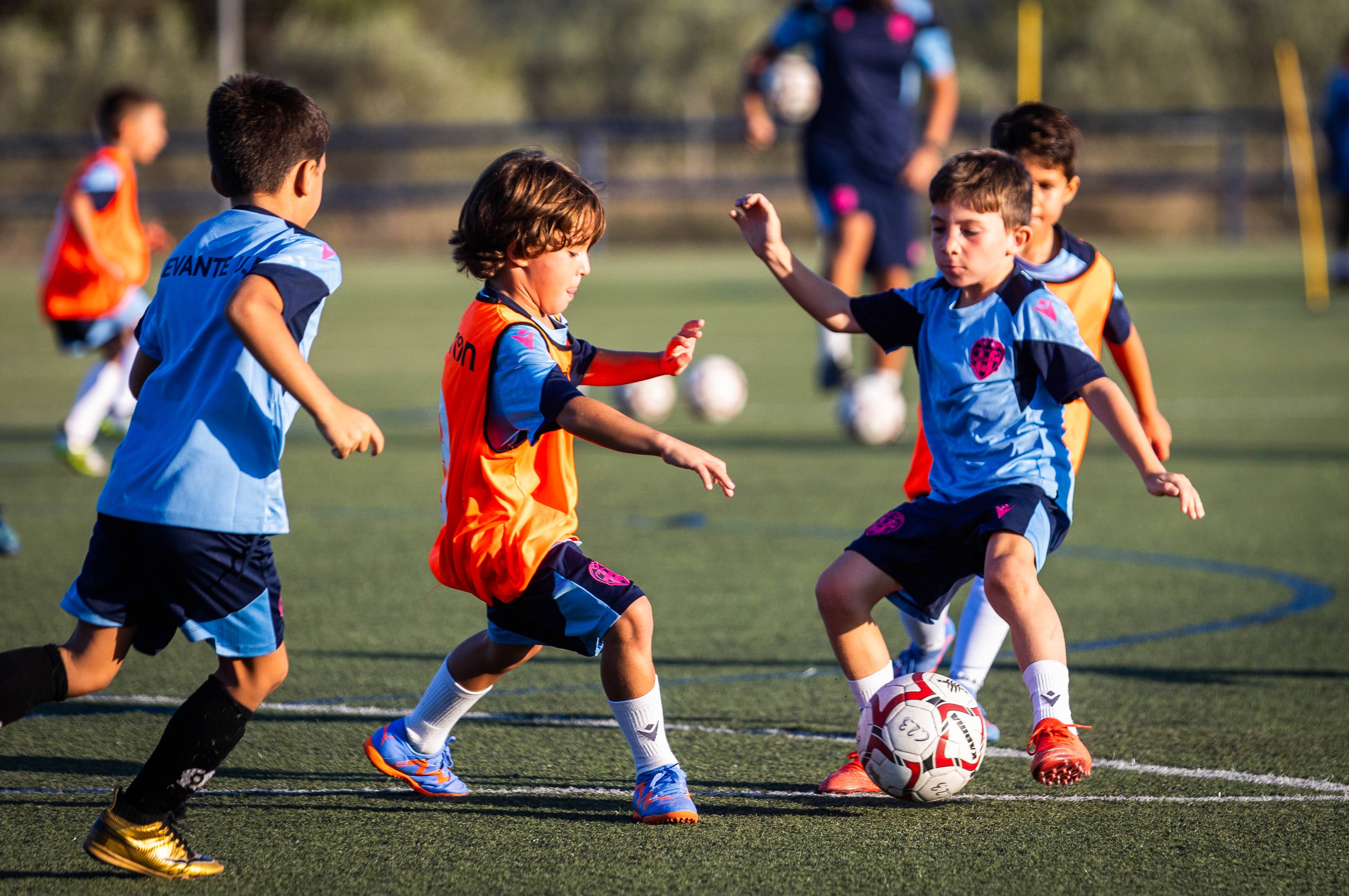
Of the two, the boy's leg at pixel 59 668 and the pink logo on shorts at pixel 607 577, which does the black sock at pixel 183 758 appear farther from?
the pink logo on shorts at pixel 607 577

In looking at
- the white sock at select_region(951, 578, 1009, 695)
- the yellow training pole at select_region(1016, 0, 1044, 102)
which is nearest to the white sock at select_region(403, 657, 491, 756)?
the white sock at select_region(951, 578, 1009, 695)

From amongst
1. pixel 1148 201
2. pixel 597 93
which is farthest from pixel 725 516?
pixel 597 93

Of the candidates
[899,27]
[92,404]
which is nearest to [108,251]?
[92,404]

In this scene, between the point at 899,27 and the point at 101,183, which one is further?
the point at 899,27

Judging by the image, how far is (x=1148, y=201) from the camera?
1284 inches

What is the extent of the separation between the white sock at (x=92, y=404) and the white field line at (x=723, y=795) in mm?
4832

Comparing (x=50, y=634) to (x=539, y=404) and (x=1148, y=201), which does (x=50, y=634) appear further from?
(x=1148, y=201)

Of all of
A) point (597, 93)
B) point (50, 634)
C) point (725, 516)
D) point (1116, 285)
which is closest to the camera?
point (1116, 285)

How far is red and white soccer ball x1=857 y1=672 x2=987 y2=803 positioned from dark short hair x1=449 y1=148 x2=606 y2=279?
1.16 m

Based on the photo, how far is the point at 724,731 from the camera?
3854 millimetres

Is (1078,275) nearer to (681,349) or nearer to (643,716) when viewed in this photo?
(681,349)

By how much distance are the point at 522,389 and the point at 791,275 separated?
0.97 meters

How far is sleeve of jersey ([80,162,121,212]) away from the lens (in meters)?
8.35

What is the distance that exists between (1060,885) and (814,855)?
45 centimetres
